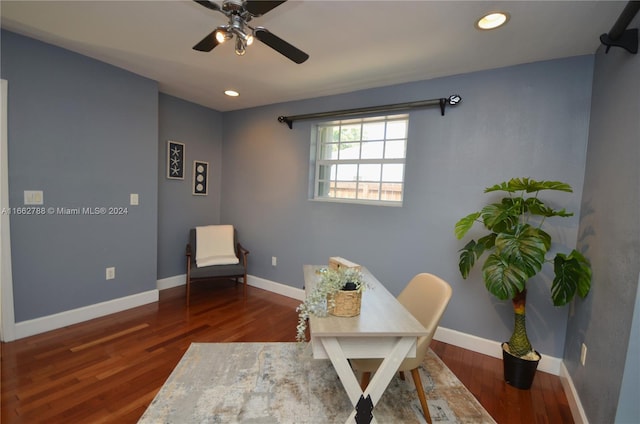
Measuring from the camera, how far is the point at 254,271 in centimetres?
398

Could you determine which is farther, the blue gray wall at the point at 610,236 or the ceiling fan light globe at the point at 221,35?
the ceiling fan light globe at the point at 221,35

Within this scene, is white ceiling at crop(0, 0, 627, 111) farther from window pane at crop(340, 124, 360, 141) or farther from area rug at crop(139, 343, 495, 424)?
area rug at crop(139, 343, 495, 424)

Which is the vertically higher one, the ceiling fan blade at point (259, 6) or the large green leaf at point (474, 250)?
the ceiling fan blade at point (259, 6)

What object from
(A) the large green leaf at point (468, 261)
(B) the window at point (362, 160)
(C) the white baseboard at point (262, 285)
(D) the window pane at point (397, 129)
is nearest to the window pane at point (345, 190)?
(B) the window at point (362, 160)

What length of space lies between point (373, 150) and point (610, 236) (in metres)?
2.07

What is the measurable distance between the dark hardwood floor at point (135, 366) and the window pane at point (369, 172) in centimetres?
178

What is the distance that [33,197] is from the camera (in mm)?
2381

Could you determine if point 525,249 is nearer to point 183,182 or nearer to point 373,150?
point 373,150

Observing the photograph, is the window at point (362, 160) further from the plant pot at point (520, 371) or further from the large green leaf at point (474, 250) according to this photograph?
the plant pot at point (520, 371)

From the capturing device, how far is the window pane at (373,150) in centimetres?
310

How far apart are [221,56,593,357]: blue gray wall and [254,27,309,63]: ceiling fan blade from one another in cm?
148

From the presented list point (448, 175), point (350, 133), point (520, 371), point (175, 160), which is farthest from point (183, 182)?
point (520, 371)

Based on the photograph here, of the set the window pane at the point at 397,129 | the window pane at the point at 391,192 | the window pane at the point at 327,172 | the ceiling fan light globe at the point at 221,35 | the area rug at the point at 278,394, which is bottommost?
the area rug at the point at 278,394

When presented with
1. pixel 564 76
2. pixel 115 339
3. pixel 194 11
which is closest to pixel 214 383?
pixel 115 339
